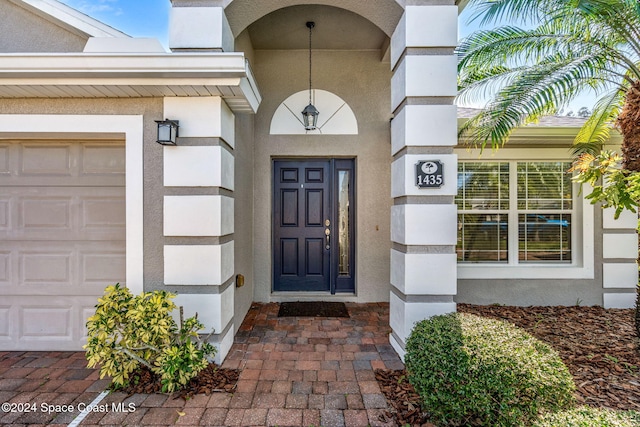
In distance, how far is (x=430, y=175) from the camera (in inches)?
125

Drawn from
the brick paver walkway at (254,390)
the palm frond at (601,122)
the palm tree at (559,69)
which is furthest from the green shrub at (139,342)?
the palm frond at (601,122)

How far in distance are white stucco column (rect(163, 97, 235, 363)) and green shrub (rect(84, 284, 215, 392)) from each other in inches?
12.9

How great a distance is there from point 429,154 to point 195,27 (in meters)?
2.64

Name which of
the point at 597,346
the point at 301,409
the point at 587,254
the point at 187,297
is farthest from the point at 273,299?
the point at 587,254

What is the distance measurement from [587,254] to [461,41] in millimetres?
3743

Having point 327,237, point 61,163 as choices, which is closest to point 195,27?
point 61,163

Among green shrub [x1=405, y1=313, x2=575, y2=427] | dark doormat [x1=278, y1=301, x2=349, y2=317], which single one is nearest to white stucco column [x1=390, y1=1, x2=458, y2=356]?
green shrub [x1=405, y1=313, x2=575, y2=427]

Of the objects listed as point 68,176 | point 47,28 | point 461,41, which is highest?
point 461,41

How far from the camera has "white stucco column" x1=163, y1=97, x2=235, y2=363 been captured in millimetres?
3098

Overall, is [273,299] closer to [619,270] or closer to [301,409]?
[301,409]

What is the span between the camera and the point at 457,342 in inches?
92.7

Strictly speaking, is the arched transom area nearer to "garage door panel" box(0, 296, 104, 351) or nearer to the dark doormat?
"garage door panel" box(0, 296, 104, 351)

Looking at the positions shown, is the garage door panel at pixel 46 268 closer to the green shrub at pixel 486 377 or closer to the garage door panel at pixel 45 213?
the garage door panel at pixel 45 213

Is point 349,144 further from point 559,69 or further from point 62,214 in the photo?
point 62,214
